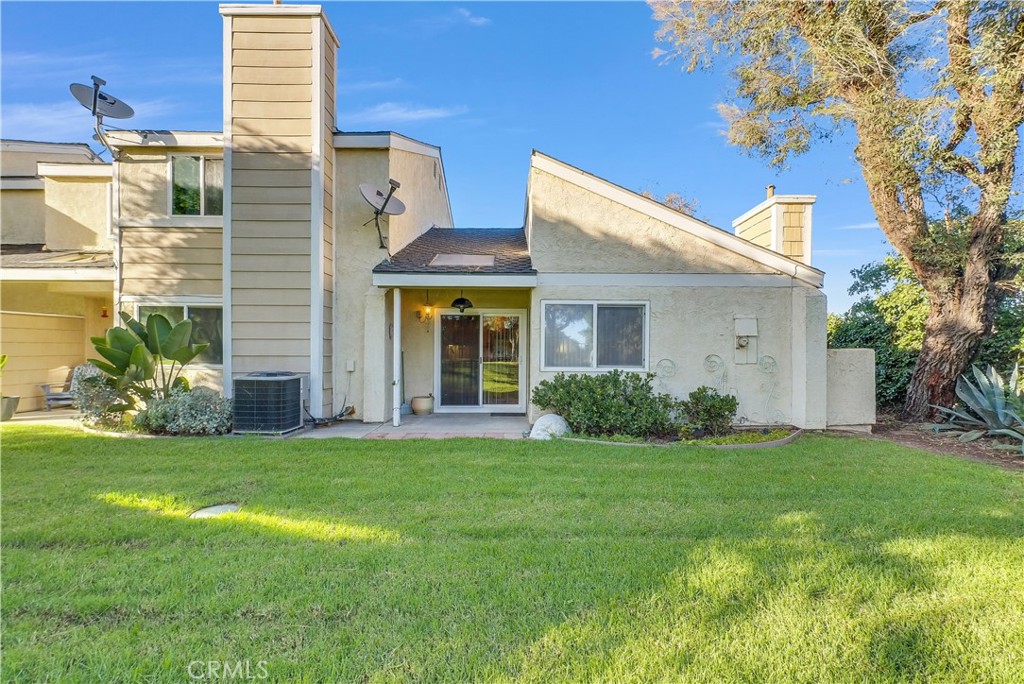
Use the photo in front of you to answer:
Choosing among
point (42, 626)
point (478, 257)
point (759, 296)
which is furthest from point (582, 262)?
point (42, 626)

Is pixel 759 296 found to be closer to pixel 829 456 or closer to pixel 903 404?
pixel 829 456

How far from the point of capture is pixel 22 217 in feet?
41.5

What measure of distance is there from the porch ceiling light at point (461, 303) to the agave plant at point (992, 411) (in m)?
9.49

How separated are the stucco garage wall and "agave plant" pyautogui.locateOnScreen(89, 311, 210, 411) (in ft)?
21.5

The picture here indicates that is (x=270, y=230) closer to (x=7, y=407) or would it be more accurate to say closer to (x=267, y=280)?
(x=267, y=280)

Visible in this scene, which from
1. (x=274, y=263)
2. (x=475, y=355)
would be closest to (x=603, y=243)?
(x=475, y=355)

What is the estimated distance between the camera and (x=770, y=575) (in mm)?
3336

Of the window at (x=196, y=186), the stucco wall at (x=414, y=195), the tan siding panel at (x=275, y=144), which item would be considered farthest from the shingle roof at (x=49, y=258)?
the stucco wall at (x=414, y=195)

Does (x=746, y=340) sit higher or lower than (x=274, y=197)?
lower

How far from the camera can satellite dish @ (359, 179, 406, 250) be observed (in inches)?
371

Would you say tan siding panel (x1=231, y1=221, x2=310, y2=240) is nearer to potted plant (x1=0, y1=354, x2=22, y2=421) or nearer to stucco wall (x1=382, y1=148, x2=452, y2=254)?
stucco wall (x1=382, y1=148, x2=452, y2=254)

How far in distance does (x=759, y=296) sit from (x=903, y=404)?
4.75 m

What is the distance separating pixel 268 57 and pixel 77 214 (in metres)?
6.81

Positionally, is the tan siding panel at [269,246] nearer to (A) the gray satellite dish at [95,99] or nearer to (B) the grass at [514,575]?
(A) the gray satellite dish at [95,99]
